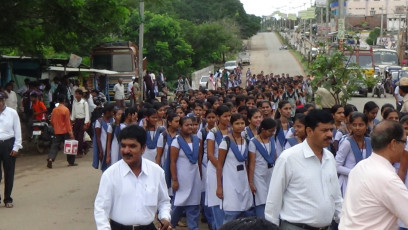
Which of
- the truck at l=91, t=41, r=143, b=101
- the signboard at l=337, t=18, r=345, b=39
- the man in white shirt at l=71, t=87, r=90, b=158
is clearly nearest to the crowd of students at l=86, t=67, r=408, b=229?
the man in white shirt at l=71, t=87, r=90, b=158

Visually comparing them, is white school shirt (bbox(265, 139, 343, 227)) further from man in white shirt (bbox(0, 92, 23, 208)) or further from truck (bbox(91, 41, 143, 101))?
truck (bbox(91, 41, 143, 101))

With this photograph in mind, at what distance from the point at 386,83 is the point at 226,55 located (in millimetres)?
37701

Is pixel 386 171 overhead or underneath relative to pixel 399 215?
overhead

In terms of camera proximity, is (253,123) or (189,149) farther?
(189,149)

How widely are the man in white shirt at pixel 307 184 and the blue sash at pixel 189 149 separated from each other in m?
3.36

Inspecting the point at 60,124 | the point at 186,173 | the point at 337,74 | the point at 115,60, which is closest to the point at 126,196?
the point at 186,173

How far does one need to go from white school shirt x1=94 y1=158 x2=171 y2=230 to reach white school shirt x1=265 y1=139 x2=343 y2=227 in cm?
91

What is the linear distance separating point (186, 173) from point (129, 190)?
3606 millimetres

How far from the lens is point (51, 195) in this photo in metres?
11.4

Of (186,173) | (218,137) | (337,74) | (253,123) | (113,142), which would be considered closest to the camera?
(218,137)

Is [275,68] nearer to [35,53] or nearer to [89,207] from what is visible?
[35,53]

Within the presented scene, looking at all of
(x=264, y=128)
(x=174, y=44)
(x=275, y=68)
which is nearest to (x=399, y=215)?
(x=264, y=128)

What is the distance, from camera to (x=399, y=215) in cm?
381

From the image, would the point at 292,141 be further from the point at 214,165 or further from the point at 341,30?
the point at 341,30
